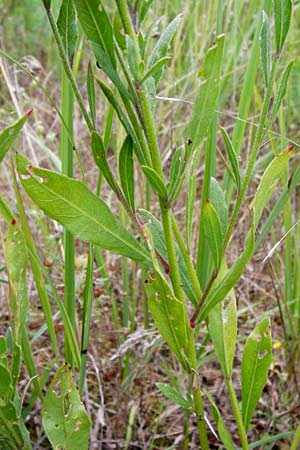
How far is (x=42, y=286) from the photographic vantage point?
95 cm

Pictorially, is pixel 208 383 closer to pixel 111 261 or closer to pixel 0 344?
pixel 111 261

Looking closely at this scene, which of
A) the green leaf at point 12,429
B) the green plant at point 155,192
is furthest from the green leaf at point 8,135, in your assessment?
the green leaf at point 12,429

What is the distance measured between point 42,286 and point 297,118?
4.11 feet

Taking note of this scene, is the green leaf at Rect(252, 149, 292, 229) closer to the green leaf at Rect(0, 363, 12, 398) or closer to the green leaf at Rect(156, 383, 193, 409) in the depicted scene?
the green leaf at Rect(156, 383, 193, 409)

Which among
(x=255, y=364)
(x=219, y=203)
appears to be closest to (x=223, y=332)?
(x=255, y=364)

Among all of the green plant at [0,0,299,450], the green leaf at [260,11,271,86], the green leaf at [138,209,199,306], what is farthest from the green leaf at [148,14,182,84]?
the green leaf at [138,209,199,306]

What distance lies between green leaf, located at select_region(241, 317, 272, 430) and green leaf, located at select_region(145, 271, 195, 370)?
0.38 feet

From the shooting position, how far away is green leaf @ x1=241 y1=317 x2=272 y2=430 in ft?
2.80

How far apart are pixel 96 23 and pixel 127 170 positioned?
0.60 feet

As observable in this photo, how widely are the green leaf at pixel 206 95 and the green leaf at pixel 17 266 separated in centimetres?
24

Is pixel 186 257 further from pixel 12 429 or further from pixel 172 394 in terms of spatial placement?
pixel 12 429

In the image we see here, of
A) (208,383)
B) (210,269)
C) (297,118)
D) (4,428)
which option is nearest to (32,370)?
(4,428)

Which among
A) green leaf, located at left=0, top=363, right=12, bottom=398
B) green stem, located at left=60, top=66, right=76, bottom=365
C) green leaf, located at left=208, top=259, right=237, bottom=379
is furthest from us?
green stem, located at left=60, top=66, right=76, bottom=365

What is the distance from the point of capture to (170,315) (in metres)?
0.74
